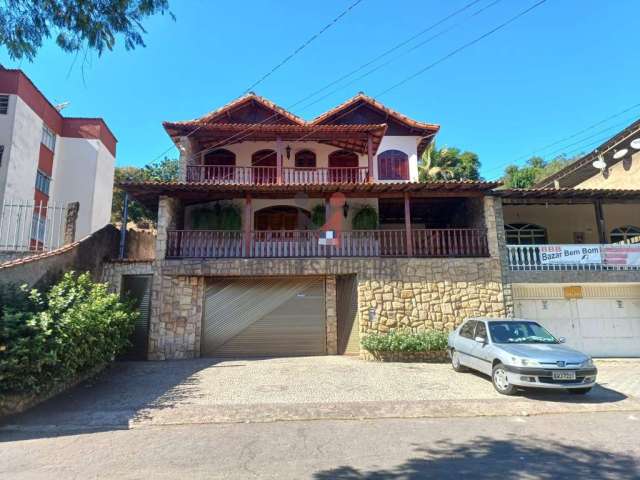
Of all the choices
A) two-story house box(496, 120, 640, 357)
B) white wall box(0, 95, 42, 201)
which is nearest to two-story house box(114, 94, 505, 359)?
two-story house box(496, 120, 640, 357)

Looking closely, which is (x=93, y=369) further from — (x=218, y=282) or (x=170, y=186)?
(x=170, y=186)

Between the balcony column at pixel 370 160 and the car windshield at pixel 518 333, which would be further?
the balcony column at pixel 370 160

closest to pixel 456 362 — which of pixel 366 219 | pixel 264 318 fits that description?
pixel 264 318

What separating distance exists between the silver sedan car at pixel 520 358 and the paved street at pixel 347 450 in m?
0.96

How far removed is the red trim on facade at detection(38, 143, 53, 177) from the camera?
20.0 m

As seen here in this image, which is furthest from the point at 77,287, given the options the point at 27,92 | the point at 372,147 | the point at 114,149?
the point at 114,149

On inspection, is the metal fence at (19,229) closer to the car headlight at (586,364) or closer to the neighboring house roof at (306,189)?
the neighboring house roof at (306,189)

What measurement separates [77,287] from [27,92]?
15.7m

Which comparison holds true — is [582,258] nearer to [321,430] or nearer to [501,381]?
[501,381]

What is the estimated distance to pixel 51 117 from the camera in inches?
834

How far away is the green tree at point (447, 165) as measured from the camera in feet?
82.7

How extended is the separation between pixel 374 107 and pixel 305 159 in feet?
11.5

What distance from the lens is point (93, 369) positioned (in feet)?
28.7

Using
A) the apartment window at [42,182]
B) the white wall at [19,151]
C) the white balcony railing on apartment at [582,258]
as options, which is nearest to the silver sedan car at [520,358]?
the white balcony railing on apartment at [582,258]
